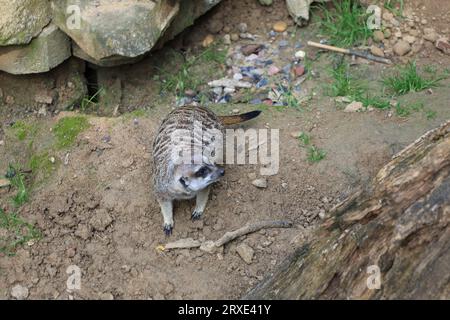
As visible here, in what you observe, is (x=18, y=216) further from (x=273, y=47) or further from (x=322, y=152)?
(x=273, y=47)

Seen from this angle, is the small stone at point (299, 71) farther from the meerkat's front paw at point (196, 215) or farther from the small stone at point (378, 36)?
the meerkat's front paw at point (196, 215)

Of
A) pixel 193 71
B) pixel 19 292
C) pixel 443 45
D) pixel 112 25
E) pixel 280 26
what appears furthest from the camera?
pixel 280 26

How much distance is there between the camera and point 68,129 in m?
4.14

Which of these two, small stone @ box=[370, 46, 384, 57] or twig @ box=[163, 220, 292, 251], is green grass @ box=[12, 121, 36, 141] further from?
small stone @ box=[370, 46, 384, 57]

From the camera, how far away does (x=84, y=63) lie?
15.1 ft

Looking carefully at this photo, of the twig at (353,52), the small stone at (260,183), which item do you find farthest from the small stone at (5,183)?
the twig at (353,52)

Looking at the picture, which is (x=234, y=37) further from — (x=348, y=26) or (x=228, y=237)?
(x=228, y=237)

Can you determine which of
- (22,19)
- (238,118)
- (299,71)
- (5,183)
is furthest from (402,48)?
(5,183)

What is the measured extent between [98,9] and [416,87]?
2.14 meters

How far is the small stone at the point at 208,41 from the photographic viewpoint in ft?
16.0

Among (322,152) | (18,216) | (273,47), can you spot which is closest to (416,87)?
(322,152)

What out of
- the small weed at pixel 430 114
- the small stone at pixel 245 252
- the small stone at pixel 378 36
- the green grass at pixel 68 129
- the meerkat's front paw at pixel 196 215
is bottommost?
the meerkat's front paw at pixel 196 215

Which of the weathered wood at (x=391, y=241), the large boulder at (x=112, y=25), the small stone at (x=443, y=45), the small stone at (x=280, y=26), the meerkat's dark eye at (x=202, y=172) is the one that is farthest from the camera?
the small stone at (x=280, y=26)

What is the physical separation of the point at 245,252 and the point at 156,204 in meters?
0.67
